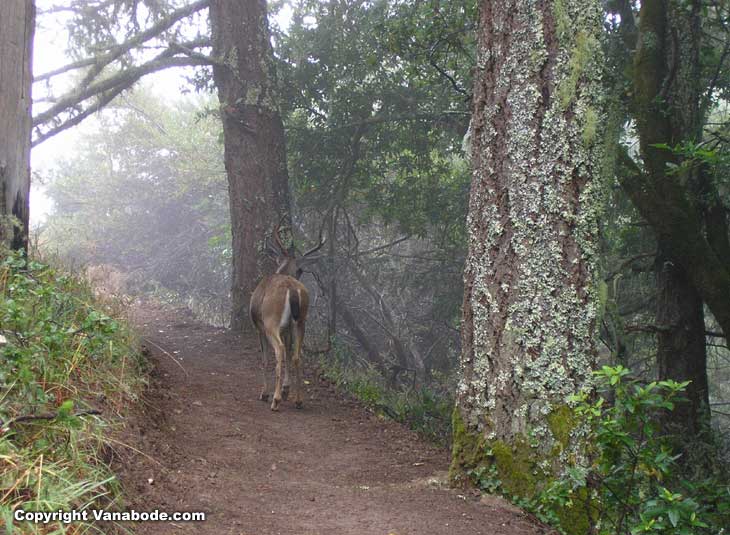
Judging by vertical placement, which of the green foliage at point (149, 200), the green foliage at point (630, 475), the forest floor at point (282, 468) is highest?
the green foliage at point (149, 200)

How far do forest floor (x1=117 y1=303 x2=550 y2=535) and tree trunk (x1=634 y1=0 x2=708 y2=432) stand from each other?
3389 mm

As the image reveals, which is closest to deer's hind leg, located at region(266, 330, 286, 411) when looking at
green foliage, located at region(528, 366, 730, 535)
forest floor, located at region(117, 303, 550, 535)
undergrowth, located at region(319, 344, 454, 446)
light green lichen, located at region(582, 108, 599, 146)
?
forest floor, located at region(117, 303, 550, 535)

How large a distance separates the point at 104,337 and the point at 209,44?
8.15 m

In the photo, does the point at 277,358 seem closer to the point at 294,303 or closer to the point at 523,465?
the point at 294,303

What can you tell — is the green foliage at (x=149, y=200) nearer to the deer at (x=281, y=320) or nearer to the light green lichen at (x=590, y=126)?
the deer at (x=281, y=320)

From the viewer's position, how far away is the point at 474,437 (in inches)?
200

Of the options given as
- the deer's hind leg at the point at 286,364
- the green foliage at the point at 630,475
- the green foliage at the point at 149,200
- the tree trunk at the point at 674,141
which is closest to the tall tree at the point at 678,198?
the tree trunk at the point at 674,141

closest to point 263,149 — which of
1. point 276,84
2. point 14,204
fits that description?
point 276,84

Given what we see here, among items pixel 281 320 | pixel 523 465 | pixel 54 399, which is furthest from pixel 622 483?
pixel 281 320

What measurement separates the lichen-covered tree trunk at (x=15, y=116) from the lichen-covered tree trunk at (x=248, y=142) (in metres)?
4.64

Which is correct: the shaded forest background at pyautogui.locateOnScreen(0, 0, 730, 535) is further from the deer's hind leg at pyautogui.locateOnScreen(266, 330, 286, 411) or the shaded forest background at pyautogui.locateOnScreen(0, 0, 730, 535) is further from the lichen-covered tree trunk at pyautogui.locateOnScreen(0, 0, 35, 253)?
the deer's hind leg at pyautogui.locateOnScreen(266, 330, 286, 411)

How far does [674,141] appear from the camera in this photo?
27.4 ft

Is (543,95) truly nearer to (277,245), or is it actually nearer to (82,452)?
(82,452)

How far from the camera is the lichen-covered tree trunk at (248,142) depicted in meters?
11.0
